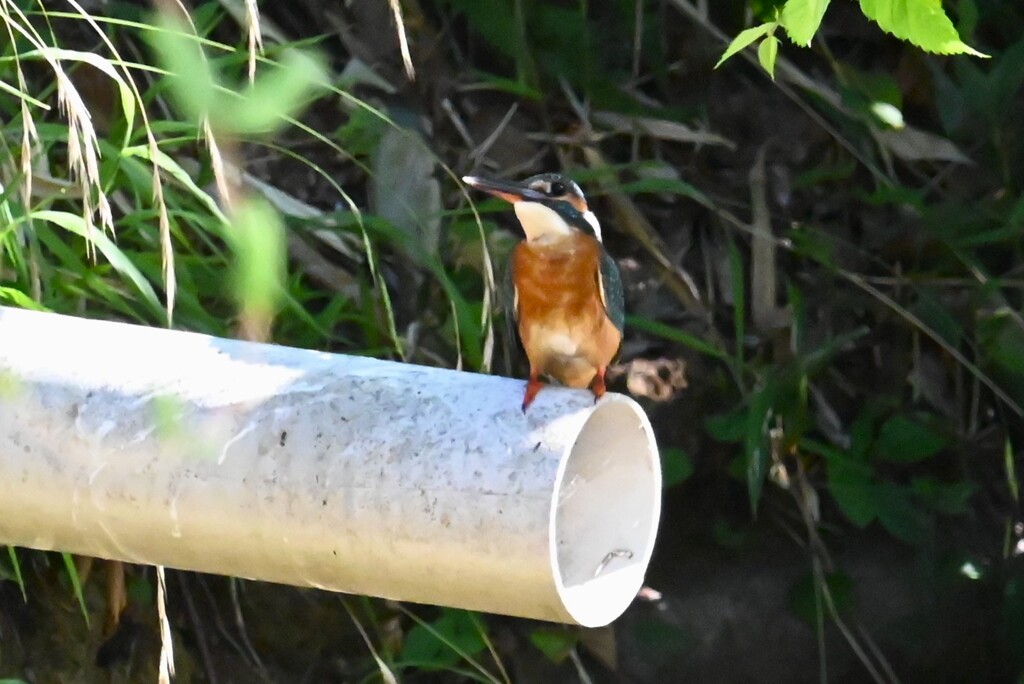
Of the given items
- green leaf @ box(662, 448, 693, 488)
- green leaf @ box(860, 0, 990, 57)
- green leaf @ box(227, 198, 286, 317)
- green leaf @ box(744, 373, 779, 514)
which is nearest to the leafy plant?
green leaf @ box(860, 0, 990, 57)

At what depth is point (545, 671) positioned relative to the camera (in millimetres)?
3434

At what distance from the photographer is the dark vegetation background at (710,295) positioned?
3.18m

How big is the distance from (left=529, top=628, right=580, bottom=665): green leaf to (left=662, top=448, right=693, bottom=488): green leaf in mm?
409

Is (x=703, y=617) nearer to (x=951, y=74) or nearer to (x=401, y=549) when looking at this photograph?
(x=951, y=74)

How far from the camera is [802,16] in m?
1.18

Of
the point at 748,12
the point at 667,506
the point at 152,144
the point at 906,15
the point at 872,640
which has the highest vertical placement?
the point at 906,15

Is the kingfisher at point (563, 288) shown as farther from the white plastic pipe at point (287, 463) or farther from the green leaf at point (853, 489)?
the white plastic pipe at point (287, 463)

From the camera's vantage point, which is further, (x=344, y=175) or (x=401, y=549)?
(x=344, y=175)

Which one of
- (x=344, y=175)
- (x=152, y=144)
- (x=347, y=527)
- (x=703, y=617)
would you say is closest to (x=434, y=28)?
(x=344, y=175)

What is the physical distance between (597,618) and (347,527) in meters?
0.35

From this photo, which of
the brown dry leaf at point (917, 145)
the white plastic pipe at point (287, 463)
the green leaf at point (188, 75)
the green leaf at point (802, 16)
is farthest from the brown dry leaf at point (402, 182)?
the green leaf at point (802, 16)

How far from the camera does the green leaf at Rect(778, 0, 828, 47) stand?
117cm

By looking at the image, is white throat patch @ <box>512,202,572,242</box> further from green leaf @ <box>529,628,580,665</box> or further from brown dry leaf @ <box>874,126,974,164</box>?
brown dry leaf @ <box>874,126,974,164</box>

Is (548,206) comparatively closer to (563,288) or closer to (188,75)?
(563,288)
